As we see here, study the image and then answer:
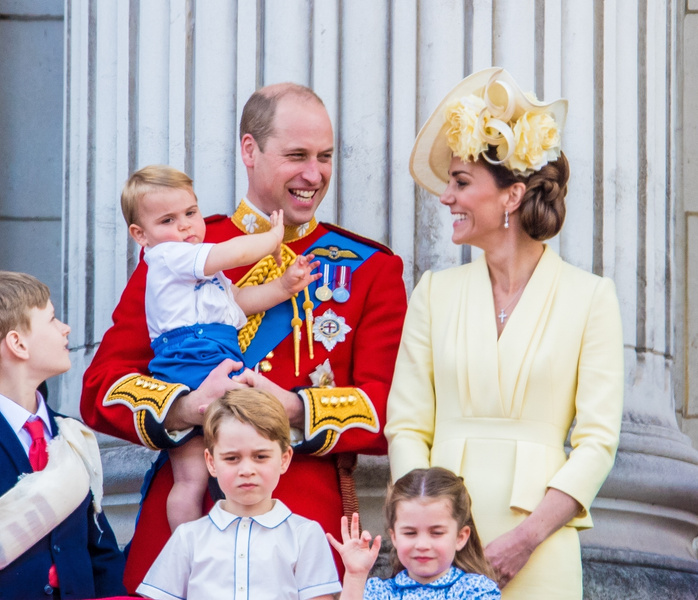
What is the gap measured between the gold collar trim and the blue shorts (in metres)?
0.41

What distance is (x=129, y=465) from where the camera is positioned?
4.73 m

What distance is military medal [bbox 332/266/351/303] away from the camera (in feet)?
13.7

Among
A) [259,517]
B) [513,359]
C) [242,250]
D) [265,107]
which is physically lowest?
[259,517]

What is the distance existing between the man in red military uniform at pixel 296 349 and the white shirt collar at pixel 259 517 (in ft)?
1.15

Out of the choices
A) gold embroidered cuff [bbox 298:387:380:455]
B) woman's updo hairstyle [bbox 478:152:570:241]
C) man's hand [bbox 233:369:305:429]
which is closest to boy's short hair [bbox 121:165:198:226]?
man's hand [bbox 233:369:305:429]

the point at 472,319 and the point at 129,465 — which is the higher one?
the point at 472,319

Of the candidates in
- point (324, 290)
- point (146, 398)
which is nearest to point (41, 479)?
point (146, 398)

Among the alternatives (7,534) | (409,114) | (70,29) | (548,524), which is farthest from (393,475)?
(70,29)

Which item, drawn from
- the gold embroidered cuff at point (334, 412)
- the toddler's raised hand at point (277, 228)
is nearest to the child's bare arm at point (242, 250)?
the toddler's raised hand at point (277, 228)

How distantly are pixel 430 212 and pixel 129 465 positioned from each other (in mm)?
1327

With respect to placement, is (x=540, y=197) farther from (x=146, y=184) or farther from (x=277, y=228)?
(x=146, y=184)

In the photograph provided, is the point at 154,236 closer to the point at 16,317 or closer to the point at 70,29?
the point at 16,317

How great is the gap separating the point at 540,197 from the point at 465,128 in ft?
0.93

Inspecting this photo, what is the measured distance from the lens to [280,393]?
12.8 feet
